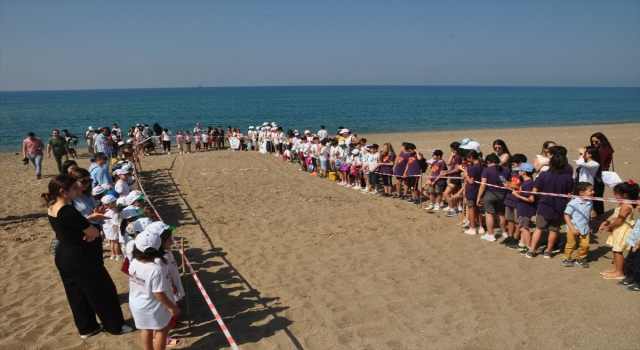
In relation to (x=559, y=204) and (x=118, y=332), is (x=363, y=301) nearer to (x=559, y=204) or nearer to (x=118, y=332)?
(x=118, y=332)

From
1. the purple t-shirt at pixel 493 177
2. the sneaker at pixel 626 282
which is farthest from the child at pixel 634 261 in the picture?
the purple t-shirt at pixel 493 177

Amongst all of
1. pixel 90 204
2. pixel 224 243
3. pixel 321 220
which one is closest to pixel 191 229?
pixel 224 243

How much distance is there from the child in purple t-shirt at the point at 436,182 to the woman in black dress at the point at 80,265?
24.2 ft

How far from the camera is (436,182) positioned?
35.3 ft

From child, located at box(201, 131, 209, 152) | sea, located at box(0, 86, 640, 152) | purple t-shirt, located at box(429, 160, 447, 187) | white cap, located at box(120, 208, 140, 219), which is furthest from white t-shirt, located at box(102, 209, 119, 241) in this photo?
sea, located at box(0, 86, 640, 152)

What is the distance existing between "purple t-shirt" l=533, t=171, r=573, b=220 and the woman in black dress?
6.26 m

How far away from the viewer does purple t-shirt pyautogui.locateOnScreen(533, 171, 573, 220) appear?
726 cm

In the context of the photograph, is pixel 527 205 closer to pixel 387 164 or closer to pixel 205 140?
pixel 387 164

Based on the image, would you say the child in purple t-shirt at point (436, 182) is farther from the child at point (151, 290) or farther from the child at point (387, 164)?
the child at point (151, 290)

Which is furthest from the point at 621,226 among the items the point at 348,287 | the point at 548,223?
the point at 348,287

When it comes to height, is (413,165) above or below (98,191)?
below

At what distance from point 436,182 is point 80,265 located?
7.88 metres

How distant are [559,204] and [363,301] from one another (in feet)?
11.8

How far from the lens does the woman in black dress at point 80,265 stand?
15.7ft
